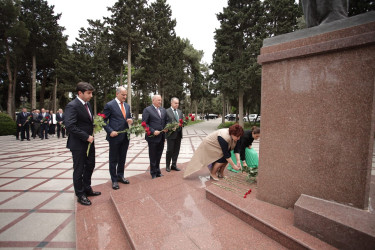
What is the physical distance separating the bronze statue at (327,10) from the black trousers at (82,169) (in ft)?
11.4

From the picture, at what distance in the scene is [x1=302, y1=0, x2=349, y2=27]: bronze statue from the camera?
6.23 ft

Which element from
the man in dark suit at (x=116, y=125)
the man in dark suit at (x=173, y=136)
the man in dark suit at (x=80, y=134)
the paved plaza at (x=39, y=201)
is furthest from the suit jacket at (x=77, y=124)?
the man in dark suit at (x=173, y=136)

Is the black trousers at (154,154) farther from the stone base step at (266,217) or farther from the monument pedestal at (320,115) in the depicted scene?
the monument pedestal at (320,115)

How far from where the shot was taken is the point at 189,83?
84.5 ft

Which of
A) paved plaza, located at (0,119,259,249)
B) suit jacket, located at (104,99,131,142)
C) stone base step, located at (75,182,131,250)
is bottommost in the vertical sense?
paved plaza, located at (0,119,259,249)

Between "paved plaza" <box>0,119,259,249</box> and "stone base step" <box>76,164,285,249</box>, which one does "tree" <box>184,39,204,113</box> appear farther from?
"stone base step" <box>76,164,285,249</box>

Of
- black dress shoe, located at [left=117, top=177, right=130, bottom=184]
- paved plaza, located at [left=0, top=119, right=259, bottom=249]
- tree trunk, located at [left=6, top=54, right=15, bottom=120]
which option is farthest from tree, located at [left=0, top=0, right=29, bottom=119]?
black dress shoe, located at [left=117, top=177, right=130, bottom=184]

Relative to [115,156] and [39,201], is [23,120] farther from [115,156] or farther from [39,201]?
[115,156]

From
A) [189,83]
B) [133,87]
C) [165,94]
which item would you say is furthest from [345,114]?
[133,87]

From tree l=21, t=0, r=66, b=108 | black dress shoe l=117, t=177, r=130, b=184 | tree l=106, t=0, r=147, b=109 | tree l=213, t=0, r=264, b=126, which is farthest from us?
tree l=21, t=0, r=66, b=108

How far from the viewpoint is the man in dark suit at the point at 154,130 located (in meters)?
3.53

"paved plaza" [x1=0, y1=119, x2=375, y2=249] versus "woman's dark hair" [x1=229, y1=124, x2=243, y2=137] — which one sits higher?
"woman's dark hair" [x1=229, y1=124, x2=243, y2=137]

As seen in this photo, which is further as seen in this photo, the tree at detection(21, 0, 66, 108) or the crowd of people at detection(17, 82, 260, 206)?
the tree at detection(21, 0, 66, 108)

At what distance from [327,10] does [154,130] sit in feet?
9.98
